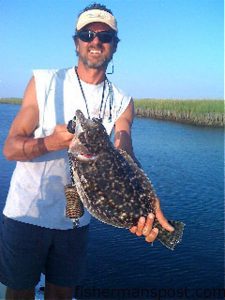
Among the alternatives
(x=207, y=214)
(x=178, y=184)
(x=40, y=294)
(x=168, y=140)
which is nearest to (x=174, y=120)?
(x=168, y=140)

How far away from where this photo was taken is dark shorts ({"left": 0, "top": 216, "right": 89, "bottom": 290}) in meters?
3.44

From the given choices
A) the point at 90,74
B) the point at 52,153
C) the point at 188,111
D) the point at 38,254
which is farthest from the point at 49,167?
the point at 188,111

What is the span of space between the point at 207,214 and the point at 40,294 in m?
8.67

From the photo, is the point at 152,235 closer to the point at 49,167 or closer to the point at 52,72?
the point at 49,167

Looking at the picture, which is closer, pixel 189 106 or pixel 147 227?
pixel 147 227

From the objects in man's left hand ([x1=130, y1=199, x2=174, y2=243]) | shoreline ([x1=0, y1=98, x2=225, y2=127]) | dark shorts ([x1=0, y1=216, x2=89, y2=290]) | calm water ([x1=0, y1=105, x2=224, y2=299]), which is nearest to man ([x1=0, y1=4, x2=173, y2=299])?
dark shorts ([x1=0, y1=216, x2=89, y2=290])

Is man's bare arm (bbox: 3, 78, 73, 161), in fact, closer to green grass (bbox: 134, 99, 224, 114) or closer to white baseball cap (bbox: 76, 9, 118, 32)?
white baseball cap (bbox: 76, 9, 118, 32)

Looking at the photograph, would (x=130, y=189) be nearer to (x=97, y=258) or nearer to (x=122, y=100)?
(x=122, y=100)

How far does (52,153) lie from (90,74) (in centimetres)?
80

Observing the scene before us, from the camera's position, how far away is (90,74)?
350 cm

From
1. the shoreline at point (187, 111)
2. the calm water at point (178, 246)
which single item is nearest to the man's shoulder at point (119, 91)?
the calm water at point (178, 246)

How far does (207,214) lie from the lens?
12.6 m

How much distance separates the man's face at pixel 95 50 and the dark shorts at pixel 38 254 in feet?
5.07

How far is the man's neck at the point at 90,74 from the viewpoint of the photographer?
3.48 m
